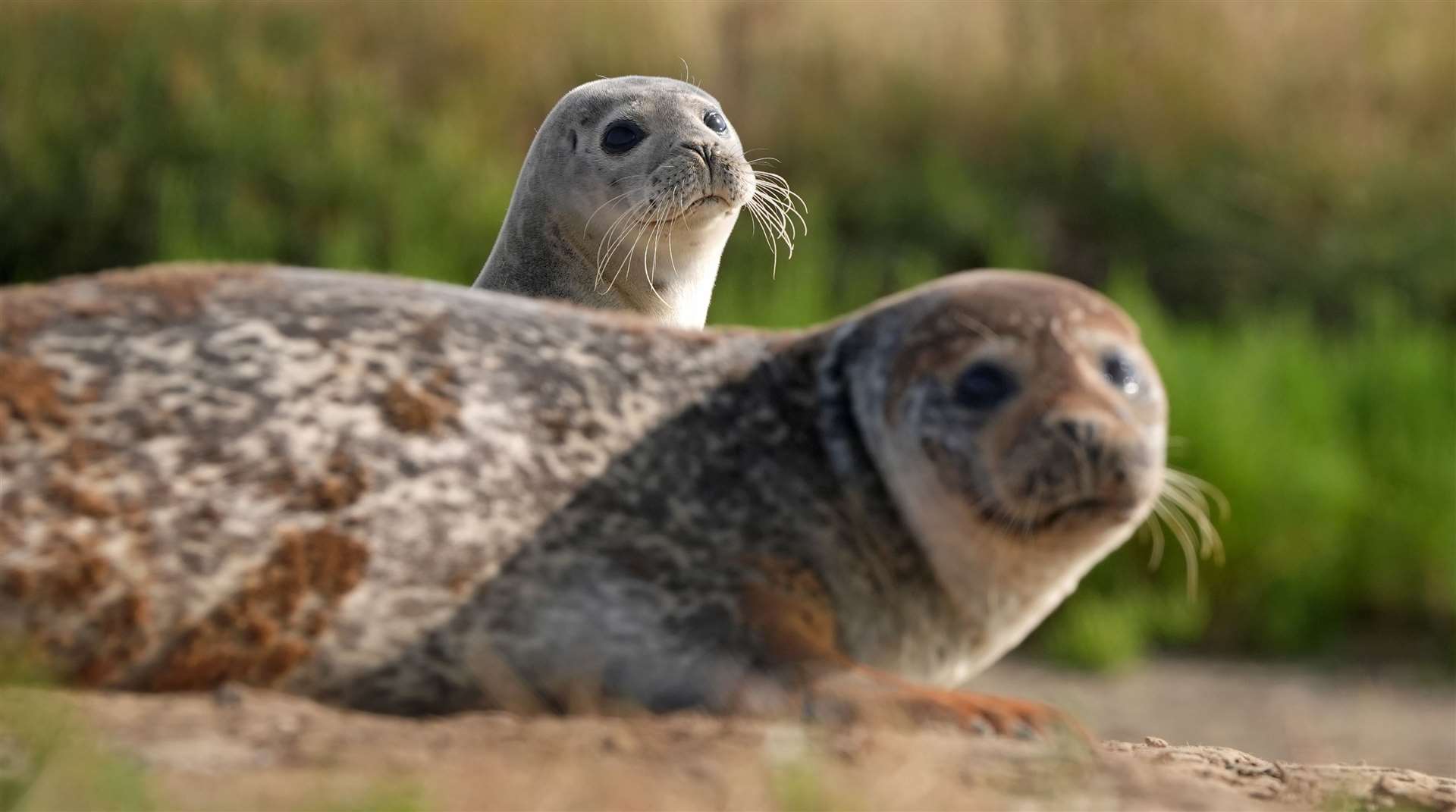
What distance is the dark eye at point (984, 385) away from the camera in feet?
12.6

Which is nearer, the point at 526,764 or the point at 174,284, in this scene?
the point at 526,764

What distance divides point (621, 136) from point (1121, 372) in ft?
10.1

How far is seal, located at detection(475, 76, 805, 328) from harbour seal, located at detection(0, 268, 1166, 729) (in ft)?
7.74

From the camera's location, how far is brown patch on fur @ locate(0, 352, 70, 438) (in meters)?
3.50

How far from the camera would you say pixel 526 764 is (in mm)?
3111

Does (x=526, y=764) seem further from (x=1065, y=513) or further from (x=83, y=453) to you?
(x=1065, y=513)

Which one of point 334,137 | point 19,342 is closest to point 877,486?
point 19,342

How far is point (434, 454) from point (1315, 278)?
11.9 m

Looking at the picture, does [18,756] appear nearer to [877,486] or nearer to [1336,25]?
[877,486]

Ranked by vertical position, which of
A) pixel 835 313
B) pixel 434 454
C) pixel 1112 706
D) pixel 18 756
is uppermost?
pixel 434 454

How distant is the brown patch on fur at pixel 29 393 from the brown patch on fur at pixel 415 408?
57 centimetres

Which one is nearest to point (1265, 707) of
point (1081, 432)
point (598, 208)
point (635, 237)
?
point (635, 237)

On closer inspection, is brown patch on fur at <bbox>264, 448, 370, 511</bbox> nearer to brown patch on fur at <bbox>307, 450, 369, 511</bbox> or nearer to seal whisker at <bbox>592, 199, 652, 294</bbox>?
brown patch on fur at <bbox>307, 450, 369, 511</bbox>

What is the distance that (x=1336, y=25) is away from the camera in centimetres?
1739
